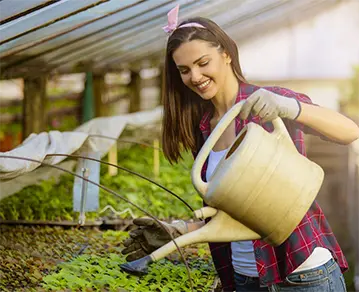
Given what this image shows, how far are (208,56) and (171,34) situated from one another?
0.55 ft

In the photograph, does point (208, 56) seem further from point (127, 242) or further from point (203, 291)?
point (203, 291)

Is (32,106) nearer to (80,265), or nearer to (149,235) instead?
(80,265)

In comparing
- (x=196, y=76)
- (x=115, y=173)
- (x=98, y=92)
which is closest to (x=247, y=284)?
(x=196, y=76)

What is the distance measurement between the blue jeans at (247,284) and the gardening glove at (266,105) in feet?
2.25

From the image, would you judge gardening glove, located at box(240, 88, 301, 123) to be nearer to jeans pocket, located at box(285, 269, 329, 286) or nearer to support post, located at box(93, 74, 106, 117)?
jeans pocket, located at box(285, 269, 329, 286)

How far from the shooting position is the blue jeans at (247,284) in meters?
2.50

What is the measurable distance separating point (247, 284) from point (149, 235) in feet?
1.23

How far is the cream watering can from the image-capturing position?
199cm

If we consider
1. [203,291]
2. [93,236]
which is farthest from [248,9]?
[203,291]

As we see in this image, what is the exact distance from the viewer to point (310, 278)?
7.40 feet

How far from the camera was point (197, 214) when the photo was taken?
1.99 m

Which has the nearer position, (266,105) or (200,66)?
(266,105)

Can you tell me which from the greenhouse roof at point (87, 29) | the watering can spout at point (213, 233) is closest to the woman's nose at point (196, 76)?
the watering can spout at point (213, 233)

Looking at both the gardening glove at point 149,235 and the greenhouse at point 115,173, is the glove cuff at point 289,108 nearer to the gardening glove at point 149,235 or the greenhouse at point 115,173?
the greenhouse at point 115,173
